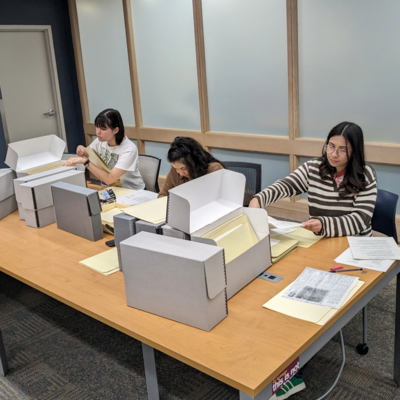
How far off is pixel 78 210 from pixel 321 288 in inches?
51.5

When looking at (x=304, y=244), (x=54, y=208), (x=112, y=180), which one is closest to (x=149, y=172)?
(x=112, y=180)

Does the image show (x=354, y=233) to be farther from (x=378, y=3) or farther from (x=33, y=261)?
(x=378, y=3)

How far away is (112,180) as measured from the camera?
3188 millimetres

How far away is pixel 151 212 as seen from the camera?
1876 mm

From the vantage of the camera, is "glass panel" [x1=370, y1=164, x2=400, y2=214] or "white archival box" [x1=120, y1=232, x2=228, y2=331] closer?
"white archival box" [x1=120, y1=232, x2=228, y2=331]

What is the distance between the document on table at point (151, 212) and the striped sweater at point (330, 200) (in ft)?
2.18

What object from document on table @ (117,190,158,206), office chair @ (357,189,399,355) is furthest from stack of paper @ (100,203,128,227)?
office chair @ (357,189,399,355)

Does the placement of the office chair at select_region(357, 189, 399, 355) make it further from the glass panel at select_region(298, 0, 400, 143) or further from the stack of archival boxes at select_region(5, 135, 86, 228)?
the stack of archival boxes at select_region(5, 135, 86, 228)

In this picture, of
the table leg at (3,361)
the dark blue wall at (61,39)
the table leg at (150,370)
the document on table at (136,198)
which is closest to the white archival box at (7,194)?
the document on table at (136,198)

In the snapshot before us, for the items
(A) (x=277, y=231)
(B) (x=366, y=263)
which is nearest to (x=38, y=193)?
(A) (x=277, y=231)

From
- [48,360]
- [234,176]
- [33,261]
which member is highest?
[234,176]

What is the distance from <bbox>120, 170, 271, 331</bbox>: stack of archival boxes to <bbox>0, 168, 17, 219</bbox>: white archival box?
1.54m

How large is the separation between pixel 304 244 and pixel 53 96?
16.7 ft

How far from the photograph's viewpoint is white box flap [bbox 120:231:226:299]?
137 cm
